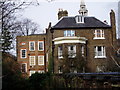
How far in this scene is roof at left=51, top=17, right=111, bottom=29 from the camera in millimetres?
34062

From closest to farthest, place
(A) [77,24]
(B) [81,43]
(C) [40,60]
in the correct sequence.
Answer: (B) [81,43] < (A) [77,24] < (C) [40,60]

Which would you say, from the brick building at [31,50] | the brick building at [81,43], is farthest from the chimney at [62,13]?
the brick building at [31,50]

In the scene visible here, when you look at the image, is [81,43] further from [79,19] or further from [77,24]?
[79,19]

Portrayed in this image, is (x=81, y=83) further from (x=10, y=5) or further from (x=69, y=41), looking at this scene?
(x=69, y=41)

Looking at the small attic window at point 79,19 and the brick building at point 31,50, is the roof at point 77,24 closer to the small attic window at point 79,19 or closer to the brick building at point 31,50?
the small attic window at point 79,19

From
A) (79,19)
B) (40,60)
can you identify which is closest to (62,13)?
(79,19)

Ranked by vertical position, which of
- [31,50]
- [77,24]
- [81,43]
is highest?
[77,24]

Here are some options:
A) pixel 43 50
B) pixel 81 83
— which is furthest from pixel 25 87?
pixel 43 50

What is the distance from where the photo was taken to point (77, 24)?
3462cm

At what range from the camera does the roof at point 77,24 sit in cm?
3406

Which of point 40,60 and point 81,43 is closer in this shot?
point 81,43

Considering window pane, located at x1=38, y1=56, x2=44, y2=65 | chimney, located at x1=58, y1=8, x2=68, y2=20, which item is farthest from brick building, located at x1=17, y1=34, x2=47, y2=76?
chimney, located at x1=58, y1=8, x2=68, y2=20

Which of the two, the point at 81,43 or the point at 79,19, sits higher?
the point at 79,19

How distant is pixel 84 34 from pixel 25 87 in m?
17.6
